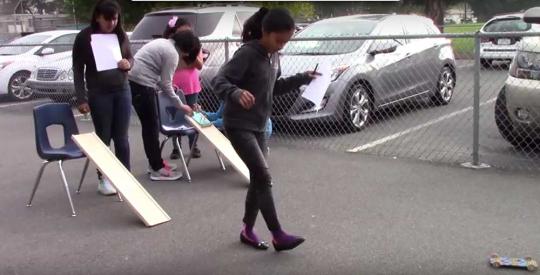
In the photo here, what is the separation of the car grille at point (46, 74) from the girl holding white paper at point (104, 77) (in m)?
6.13

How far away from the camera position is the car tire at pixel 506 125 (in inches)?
255

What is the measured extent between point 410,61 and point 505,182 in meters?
3.29

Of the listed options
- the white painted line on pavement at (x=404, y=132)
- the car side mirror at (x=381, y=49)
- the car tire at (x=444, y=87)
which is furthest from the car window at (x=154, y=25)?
the car tire at (x=444, y=87)

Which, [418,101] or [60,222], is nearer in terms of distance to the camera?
[60,222]

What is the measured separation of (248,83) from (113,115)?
2.09 m

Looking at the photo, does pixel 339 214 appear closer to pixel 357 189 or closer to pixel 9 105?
pixel 357 189

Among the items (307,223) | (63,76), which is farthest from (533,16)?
(63,76)

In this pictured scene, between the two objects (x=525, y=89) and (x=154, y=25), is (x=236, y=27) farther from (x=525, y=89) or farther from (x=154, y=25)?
(x=525, y=89)

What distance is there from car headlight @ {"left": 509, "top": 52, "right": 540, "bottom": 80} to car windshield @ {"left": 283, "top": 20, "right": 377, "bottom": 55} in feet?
7.53

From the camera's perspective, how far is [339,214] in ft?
16.3

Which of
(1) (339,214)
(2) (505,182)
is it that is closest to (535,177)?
(2) (505,182)

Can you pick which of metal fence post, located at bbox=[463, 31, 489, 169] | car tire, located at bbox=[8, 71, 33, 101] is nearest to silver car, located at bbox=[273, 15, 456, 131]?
metal fence post, located at bbox=[463, 31, 489, 169]

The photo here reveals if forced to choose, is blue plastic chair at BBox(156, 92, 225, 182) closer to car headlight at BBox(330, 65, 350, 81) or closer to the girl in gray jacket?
car headlight at BBox(330, 65, 350, 81)

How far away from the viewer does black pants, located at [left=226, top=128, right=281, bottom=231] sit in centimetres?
398
